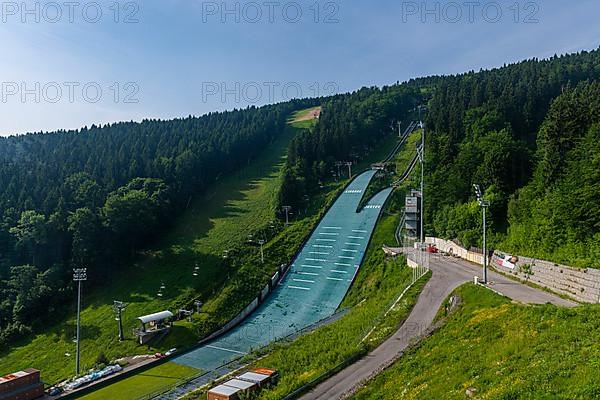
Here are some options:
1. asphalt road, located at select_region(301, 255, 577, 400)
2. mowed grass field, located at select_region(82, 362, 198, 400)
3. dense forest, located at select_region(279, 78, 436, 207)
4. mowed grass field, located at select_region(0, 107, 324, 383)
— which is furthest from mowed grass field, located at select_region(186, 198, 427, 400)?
Answer: dense forest, located at select_region(279, 78, 436, 207)

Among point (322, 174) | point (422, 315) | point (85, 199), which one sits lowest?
point (422, 315)

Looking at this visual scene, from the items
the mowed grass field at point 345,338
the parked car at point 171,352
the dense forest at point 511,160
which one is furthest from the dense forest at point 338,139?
the parked car at point 171,352

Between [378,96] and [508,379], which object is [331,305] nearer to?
[508,379]

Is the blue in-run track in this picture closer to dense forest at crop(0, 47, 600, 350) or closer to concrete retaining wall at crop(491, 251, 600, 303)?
dense forest at crop(0, 47, 600, 350)

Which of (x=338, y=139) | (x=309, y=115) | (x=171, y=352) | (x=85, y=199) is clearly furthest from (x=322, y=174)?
(x=309, y=115)

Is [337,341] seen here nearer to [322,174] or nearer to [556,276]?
[556,276]

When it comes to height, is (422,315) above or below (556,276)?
below

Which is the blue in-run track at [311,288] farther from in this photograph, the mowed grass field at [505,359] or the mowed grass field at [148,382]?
the mowed grass field at [505,359]
